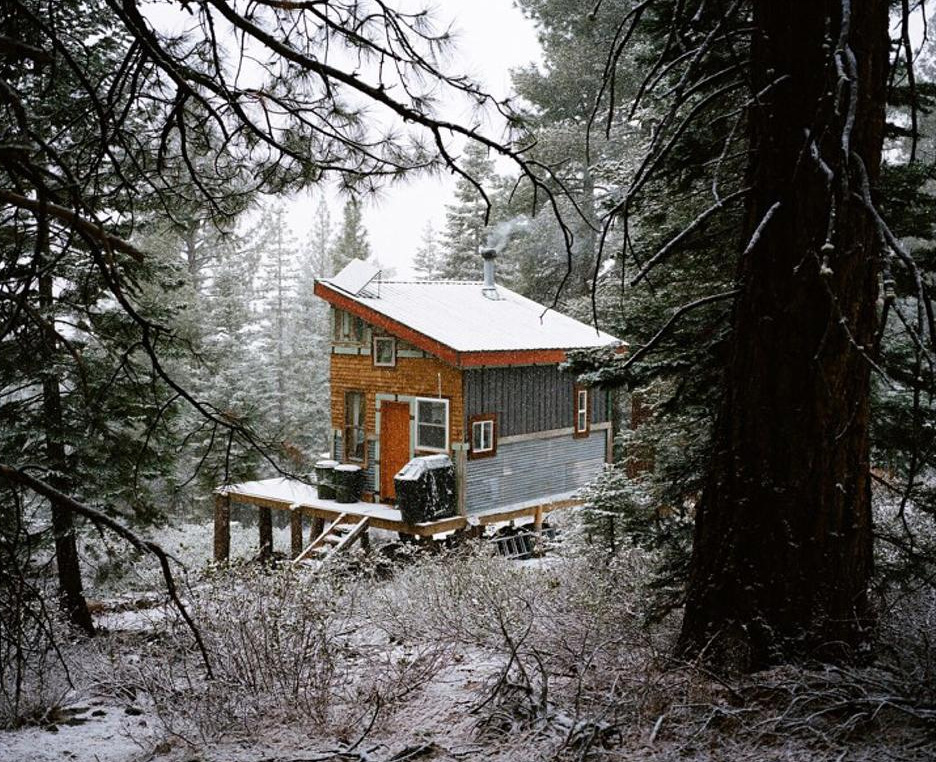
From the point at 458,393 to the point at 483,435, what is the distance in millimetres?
1155

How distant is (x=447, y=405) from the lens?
15094 millimetres

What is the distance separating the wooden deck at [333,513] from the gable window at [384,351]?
2.98m

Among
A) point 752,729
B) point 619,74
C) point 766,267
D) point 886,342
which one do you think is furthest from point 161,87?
point 619,74

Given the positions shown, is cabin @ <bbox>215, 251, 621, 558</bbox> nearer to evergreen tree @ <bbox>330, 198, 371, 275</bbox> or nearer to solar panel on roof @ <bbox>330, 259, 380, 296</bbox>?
solar panel on roof @ <bbox>330, 259, 380, 296</bbox>

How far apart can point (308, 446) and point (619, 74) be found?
16.7m

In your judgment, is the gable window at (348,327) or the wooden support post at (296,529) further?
the gable window at (348,327)

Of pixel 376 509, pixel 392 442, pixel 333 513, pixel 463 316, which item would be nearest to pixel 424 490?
pixel 376 509

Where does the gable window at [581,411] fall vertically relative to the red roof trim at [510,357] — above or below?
below

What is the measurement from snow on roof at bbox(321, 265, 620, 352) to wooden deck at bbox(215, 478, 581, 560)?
3.35 meters

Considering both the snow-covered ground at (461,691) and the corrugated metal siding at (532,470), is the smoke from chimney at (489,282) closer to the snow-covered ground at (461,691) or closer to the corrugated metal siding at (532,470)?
the corrugated metal siding at (532,470)

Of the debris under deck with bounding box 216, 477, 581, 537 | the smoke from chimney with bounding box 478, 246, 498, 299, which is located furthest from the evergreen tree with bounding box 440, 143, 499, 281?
the debris under deck with bounding box 216, 477, 581, 537

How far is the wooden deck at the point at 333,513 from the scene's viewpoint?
14.6 m

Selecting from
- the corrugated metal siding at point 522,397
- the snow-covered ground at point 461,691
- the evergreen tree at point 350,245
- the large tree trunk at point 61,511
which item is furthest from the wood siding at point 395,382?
the evergreen tree at point 350,245

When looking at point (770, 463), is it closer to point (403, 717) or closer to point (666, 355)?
point (666, 355)
